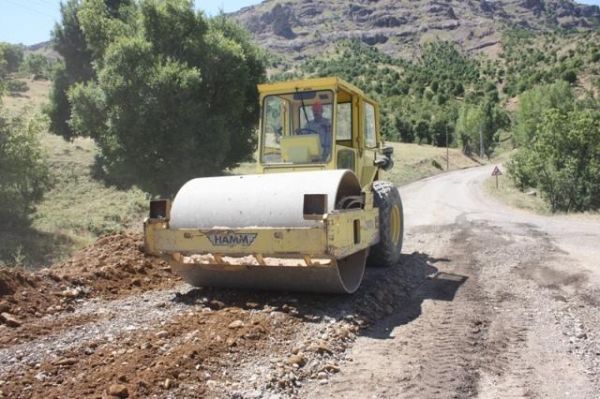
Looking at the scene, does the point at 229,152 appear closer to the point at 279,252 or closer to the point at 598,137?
the point at 279,252

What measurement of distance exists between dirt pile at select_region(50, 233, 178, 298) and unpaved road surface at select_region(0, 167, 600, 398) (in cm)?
3

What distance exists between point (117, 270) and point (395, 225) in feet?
13.9

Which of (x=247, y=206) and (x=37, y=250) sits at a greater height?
(x=247, y=206)

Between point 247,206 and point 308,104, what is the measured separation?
2.60 meters

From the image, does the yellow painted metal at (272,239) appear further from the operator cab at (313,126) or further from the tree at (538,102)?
the tree at (538,102)

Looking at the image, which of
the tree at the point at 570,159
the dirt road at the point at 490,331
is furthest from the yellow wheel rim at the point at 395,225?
the tree at the point at 570,159

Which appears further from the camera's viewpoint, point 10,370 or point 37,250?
point 37,250

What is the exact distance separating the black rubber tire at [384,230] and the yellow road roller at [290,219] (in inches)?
0.7

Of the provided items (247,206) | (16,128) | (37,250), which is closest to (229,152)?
(16,128)

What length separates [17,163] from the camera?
1441cm

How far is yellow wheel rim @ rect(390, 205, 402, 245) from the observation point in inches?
354

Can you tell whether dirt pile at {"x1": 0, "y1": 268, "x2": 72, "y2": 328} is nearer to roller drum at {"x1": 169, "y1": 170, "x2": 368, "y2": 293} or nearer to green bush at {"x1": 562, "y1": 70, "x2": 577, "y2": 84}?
roller drum at {"x1": 169, "y1": 170, "x2": 368, "y2": 293}

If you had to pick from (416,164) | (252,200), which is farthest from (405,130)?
(252,200)

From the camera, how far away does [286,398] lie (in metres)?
4.34
